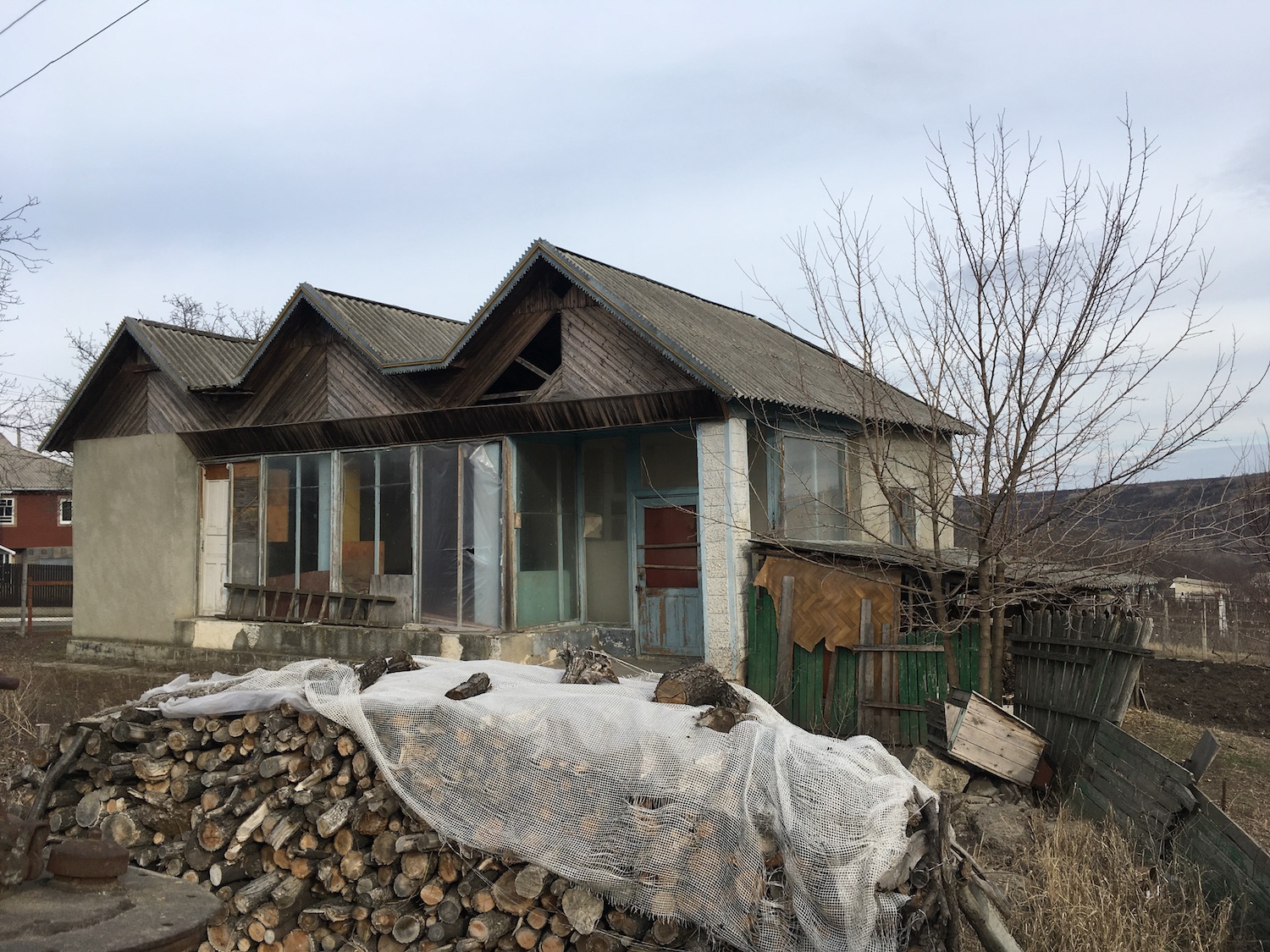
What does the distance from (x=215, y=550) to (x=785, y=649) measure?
974 centimetres

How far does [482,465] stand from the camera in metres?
13.2

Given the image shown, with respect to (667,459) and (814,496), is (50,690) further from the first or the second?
(814,496)

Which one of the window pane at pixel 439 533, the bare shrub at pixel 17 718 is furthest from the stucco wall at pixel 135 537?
the window pane at pixel 439 533

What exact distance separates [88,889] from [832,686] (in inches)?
292

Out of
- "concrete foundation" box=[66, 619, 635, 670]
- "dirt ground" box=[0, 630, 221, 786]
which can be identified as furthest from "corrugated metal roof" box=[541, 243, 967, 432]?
"dirt ground" box=[0, 630, 221, 786]

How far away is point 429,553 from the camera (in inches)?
532

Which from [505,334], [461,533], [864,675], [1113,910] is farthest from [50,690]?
[1113,910]

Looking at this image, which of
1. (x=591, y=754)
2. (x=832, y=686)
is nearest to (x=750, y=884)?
(x=591, y=754)

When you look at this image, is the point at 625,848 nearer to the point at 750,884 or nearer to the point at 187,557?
the point at 750,884

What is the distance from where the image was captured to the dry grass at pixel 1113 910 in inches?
197

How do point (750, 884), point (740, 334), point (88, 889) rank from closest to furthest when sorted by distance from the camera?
1. point (88, 889)
2. point (750, 884)
3. point (740, 334)

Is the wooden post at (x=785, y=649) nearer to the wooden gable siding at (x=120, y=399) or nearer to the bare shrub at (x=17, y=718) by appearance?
the bare shrub at (x=17, y=718)

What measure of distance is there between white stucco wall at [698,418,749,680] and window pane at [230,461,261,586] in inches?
302

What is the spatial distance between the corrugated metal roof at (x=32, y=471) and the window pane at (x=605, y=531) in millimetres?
33845
